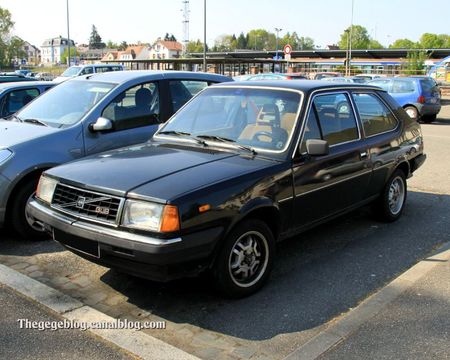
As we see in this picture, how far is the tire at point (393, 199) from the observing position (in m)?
6.00

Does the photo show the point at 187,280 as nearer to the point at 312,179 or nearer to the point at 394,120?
the point at 312,179

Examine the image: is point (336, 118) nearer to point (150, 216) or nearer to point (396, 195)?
point (396, 195)

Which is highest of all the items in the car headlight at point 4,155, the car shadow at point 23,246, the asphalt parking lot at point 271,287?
→ the car headlight at point 4,155

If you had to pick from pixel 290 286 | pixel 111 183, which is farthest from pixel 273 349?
pixel 111 183

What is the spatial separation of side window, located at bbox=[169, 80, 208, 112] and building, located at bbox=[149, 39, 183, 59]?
5916 inches

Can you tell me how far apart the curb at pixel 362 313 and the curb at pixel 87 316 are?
0.76 m

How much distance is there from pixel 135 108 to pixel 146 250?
3403mm

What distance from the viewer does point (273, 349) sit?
3.30 m

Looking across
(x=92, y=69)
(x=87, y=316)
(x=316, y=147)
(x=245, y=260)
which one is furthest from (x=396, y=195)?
(x=92, y=69)

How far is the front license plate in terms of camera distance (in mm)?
3673

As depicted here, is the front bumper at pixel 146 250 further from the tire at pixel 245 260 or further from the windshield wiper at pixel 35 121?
the windshield wiper at pixel 35 121

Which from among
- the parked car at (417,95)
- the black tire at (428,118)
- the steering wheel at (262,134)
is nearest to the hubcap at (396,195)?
the steering wheel at (262,134)

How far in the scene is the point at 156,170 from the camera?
392 centimetres

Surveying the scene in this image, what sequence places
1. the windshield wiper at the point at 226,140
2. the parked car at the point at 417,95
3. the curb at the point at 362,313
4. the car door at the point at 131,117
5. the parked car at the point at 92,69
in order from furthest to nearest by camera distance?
the parked car at the point at 92,69 → the parked car at the point at 417,95 → the car door at the point at 131,117 → the windshield wiper at the point at 226,140 → the curb at the point at 362,313
